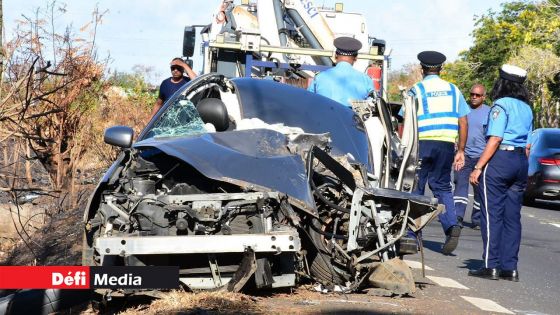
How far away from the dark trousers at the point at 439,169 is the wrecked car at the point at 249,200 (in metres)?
2.56

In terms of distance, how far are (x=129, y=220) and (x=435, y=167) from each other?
4.91 metres

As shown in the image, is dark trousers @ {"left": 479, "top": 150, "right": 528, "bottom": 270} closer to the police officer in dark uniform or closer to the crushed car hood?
the police officer in dark uniform

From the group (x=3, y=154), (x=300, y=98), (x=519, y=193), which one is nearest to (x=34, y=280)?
(x=300, y=98)

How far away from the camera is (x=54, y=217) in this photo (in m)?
14.7

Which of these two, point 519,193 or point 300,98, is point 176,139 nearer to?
point 300,98

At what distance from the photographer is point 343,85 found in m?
9.59

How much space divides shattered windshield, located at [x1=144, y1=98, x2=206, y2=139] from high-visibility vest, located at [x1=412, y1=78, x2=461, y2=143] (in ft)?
11.1

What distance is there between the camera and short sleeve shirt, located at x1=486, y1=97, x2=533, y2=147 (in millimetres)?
9680

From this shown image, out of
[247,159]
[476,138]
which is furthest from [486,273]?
[476,138]

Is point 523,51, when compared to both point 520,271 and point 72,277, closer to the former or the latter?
point 520,271

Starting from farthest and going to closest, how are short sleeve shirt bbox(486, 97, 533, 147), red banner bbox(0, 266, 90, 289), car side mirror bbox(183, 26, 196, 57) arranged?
1. car side mirror bbox(183, 26, 196, 57)
2. short sleeve shirt bbox(486, 97, 533, 147)
3. red banner bbox(0, 266, 90, 289)

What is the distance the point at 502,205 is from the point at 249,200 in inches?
150

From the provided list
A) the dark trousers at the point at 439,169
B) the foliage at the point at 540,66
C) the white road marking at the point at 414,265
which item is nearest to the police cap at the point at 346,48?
the dark trousers at the point at 439,169

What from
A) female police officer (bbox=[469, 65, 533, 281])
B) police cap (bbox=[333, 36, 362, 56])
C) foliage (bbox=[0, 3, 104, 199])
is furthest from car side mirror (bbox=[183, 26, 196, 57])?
female police officer (bbox=[469, 65, 533, 281])
